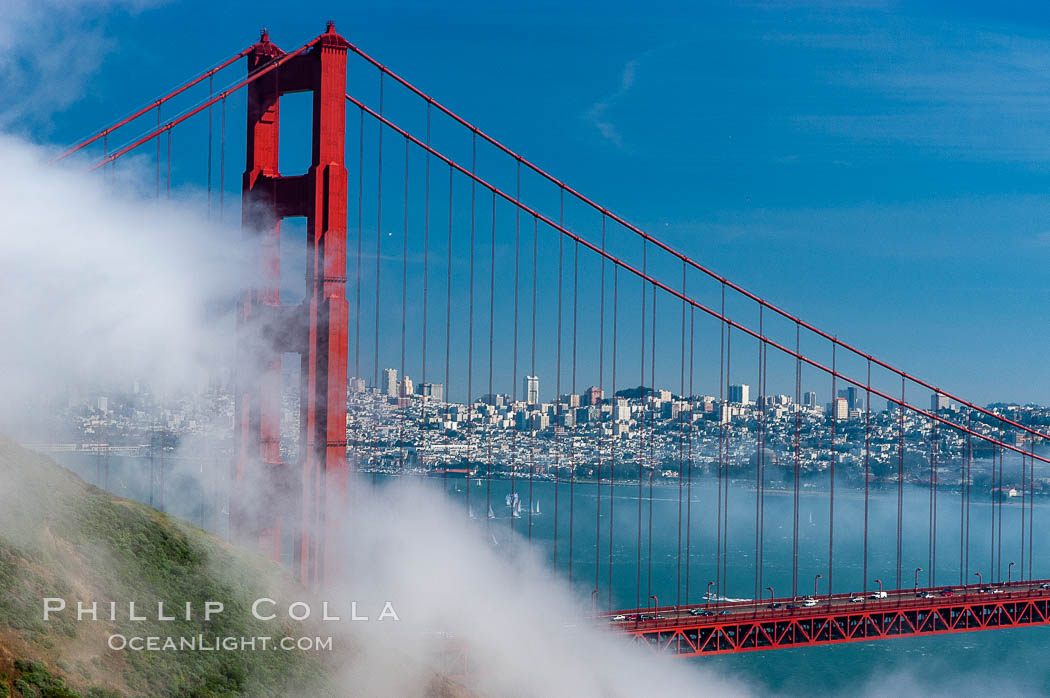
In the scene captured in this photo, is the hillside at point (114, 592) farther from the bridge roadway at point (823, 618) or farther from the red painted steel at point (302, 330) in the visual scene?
the bridge roadway at point (823, 618)

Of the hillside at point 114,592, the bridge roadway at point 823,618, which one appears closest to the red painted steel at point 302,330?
the hillside at point 114,592

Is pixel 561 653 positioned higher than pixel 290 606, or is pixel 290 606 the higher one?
pixel 290 606

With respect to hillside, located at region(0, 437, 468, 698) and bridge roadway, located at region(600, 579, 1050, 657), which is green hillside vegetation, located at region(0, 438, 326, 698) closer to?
hillside, located at region(0, 437, 468, 698)

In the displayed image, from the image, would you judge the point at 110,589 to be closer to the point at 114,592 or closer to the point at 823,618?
the point at 114,592

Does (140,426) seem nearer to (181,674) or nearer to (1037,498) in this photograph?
(181,674)

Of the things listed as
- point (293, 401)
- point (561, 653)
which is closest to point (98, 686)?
point (561, 653)

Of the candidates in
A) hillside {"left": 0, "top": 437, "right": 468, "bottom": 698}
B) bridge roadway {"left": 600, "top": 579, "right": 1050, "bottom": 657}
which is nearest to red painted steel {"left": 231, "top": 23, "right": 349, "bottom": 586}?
hillside {"left": 0, "top": 437, "right": 468, "bottom": 698}
